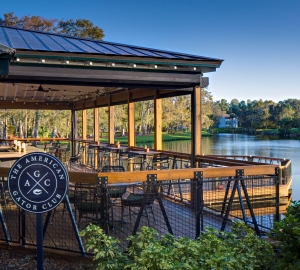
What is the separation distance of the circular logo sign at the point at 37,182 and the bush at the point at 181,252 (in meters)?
0.42

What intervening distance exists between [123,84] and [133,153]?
258 centimetres

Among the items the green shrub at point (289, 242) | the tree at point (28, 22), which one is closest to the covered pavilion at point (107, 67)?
the green shrub at point (289, 242)

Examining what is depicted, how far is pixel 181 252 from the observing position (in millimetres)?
2941

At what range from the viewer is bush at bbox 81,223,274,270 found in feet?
8.85

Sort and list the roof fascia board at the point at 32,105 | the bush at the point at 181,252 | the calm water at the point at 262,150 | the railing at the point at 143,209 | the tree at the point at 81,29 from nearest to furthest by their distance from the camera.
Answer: the bush at the point at 181,252, the railing at the point at 143,209, the roof fascia board at the point at 32,105, the calm water at the point at 262,150, the tree at the point at 81,29

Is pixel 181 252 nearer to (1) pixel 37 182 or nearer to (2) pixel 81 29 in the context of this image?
(1) pixel 37 182

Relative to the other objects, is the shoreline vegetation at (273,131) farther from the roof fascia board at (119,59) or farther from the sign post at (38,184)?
the sign post at (38,184)

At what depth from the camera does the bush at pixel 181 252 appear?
2.70 meters

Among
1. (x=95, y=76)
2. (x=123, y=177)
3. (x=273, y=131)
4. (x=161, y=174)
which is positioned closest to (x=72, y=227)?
(x=123, y=177)

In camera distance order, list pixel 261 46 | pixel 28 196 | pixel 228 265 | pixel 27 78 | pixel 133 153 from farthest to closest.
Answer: pixel 261 46
pixel 133 153
pixel 27 78
pixel 28 196
pixel 228 265

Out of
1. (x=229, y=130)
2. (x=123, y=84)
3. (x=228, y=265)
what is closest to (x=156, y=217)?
(x=123, y=84)

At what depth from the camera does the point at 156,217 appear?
5.82 metres

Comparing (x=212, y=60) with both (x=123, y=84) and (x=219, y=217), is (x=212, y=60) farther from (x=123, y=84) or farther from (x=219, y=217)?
(x=219, y=217)

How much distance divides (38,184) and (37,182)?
0.02 m
